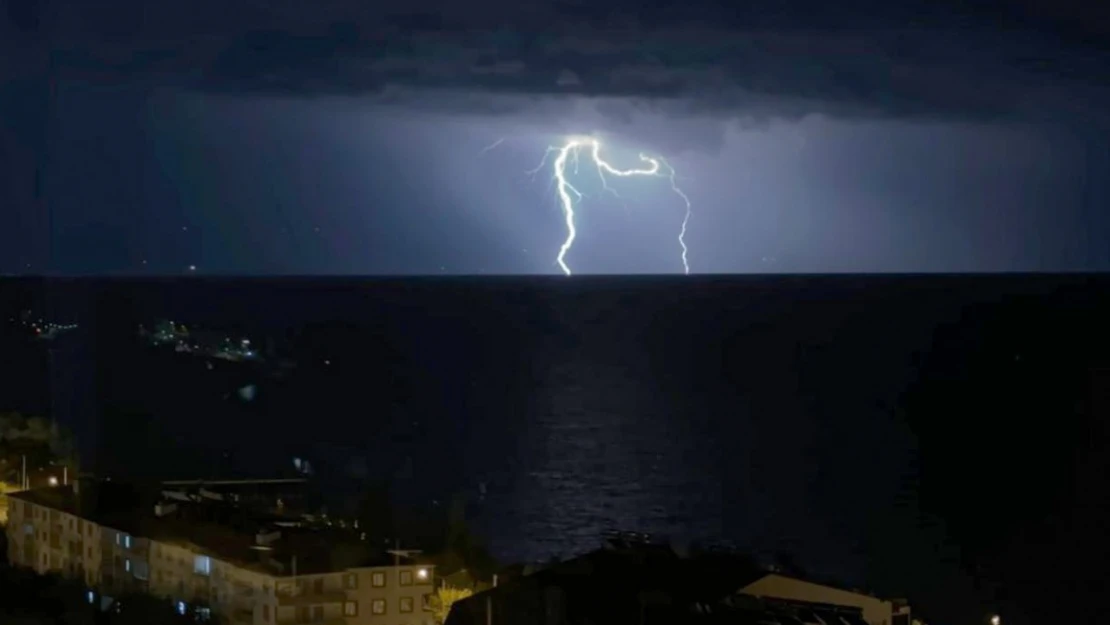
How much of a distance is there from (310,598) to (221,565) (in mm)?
285

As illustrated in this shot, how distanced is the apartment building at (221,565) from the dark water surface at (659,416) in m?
0.46

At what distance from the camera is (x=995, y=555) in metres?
11.1

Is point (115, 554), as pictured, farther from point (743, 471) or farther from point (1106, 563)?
point (743, 471)

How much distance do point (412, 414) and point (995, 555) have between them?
10.2 meters

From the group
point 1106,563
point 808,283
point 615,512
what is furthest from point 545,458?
point 808,283

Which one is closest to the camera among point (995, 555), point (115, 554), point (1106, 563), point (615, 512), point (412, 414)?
point (115, 554)

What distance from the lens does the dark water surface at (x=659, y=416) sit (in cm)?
1119

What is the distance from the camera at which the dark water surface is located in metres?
11.2

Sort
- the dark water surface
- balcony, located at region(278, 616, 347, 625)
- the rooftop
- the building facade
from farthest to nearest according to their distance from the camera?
the dark water surface < the building facade < the rooftop < balcony, located at region(278, 616, 347, 625)

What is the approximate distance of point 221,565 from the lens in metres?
3.54

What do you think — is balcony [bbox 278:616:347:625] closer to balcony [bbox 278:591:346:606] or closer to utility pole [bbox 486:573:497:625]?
balcony [bbox 278:591:346:606]

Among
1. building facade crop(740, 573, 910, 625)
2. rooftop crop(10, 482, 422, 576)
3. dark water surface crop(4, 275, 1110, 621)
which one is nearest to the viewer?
rooftop crop(10, 482, 422, 576)

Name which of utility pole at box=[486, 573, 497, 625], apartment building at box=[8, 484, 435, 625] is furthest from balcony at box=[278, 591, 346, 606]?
utility pole at box=[486, 573, 497, 625]

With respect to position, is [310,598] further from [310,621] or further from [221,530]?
[221,530]
